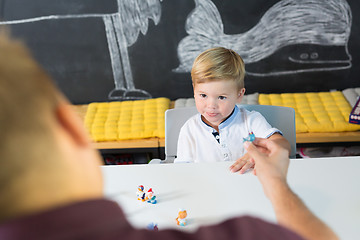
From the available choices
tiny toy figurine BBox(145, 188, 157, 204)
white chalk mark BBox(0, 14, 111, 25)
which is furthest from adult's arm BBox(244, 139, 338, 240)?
white chalk mark BBox(0, 14, 111, 25)

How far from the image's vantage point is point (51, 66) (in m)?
3.00

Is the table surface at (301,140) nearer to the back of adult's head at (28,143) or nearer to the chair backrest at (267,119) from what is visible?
the chair backrest at (267,119)

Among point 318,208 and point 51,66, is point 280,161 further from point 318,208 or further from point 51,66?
point 51,66

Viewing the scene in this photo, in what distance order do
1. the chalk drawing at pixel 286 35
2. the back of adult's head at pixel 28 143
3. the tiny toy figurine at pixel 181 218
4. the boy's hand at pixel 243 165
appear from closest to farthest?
1. the back of adult's head at pixel 28 143
2. the tiny toy figurine at pixel 181 218
3. the boy's hand at pixel 243 165
4. the chalk drawing at pixel 286 35

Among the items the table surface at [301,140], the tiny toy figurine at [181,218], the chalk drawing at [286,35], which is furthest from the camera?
the chalk drawing at [286,35]

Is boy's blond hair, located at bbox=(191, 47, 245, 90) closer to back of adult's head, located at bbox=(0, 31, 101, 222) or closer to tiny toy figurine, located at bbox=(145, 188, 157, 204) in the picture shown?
tiny toy figurine, located at bbox=(145, 188, 157, 204)

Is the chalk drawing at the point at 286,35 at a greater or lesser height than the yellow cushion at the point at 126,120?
greater

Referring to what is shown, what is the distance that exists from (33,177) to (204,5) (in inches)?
103

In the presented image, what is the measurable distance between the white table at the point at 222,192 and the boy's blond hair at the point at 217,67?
41cm

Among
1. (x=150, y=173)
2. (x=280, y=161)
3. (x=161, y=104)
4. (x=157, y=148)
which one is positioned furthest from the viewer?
(x=161, y=104)

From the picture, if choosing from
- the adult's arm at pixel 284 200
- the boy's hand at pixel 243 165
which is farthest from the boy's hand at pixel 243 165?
the adult's arm at pixel 284 200

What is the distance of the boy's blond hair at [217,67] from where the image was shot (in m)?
1.45

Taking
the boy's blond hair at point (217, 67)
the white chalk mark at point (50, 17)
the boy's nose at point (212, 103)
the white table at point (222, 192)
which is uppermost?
the white chalk mark at point (50, 17)

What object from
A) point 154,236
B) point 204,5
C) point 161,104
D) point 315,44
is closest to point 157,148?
point 161,104
